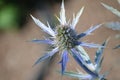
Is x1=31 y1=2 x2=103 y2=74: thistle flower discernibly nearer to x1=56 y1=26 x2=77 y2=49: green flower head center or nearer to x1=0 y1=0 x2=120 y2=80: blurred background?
x1=56 y1=26 x2=77 y2=49: green flower head center

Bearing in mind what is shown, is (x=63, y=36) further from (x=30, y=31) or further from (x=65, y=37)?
(x=30, y=31)

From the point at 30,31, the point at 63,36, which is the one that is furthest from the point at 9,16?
the point at 63,36

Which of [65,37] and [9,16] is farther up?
[9,16]

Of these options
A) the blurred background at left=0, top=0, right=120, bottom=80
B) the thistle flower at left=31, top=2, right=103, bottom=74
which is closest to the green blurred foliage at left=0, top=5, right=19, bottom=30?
the blurred background at left=0, top=0, right=120, bottom=80

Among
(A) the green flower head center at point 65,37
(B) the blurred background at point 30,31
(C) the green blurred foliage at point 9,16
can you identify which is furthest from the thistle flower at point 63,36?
(C) the green blurred foliage at point 9,16

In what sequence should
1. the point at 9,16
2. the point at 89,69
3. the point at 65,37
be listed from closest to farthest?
the point at 89,69
the point at 65,37
the point at 9,16

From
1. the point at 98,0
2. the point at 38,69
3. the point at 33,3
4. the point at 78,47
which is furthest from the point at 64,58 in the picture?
the point at 33,3
